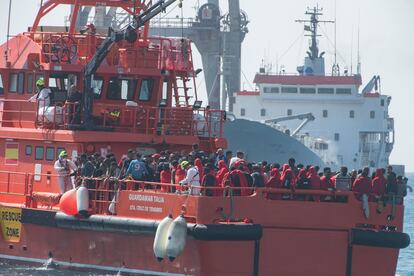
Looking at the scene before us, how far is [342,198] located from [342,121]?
61.0m

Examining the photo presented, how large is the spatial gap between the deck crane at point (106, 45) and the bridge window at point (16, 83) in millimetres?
2254

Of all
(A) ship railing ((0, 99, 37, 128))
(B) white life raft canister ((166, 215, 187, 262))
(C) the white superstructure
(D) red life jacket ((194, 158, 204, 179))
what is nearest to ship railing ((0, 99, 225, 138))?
(A) ship railing ((0, 99, 37, 128))

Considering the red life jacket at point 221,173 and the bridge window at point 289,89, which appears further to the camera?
the bridge window at point 289,89

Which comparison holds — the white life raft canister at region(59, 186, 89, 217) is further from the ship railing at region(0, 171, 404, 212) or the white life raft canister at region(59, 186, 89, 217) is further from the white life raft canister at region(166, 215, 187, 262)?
the white life raft canister at region(166, 215, 187, 262)

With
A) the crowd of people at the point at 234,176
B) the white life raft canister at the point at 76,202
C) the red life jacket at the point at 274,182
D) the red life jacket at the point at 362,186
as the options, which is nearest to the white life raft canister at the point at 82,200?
the white life raft canister at the point at 76,202

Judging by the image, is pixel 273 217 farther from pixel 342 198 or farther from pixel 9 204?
pixel 9 204

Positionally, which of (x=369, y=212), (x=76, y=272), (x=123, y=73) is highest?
(x=123, y=73)

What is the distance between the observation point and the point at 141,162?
2391 cm

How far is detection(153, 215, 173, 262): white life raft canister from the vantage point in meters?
22.1

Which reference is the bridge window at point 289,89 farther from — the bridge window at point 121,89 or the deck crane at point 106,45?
the deck crane at point 106,45

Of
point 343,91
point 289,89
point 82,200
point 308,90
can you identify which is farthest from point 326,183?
point 289,89

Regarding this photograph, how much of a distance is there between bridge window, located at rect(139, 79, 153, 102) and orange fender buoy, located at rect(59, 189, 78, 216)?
3953mm

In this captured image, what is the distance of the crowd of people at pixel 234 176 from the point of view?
22.5 m

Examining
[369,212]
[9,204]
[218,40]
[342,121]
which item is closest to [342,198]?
[369,212]
